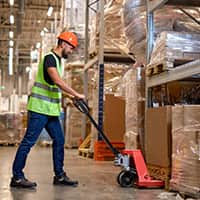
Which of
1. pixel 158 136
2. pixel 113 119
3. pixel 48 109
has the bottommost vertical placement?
pixel 158 136

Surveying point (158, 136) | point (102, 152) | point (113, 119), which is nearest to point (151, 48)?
point (158, 136)

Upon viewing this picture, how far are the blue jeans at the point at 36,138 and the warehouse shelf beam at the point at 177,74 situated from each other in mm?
1204

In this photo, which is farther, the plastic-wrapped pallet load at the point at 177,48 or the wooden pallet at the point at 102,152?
the wooden pallet at the point at 102,152

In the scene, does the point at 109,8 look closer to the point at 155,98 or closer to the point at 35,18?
the point at 155,98

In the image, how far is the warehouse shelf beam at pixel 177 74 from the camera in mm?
4388

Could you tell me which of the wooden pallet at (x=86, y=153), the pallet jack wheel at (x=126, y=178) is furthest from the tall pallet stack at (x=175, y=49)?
the wooden pallet at (x=86, y=153)

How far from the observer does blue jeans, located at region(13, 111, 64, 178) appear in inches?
195

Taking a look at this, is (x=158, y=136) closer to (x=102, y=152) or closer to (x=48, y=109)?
(x=48, y=109)

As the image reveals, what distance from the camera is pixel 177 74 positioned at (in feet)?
15.6

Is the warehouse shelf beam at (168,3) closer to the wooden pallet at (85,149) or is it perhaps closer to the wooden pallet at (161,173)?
the wooden pallet at (161,173)

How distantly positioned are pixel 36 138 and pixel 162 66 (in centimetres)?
→ 156

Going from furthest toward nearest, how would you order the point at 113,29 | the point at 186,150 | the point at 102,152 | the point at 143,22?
the point at 113,29
the point at 102,152
the point at 143,22
the point at 186,150

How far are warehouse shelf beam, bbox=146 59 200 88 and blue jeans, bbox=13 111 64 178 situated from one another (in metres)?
1.20

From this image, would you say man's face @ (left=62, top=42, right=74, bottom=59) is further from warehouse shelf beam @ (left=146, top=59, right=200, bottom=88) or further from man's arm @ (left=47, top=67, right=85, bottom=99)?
warehouse shelf beam @ (left=146, top=59, right=200, bottom=88)
